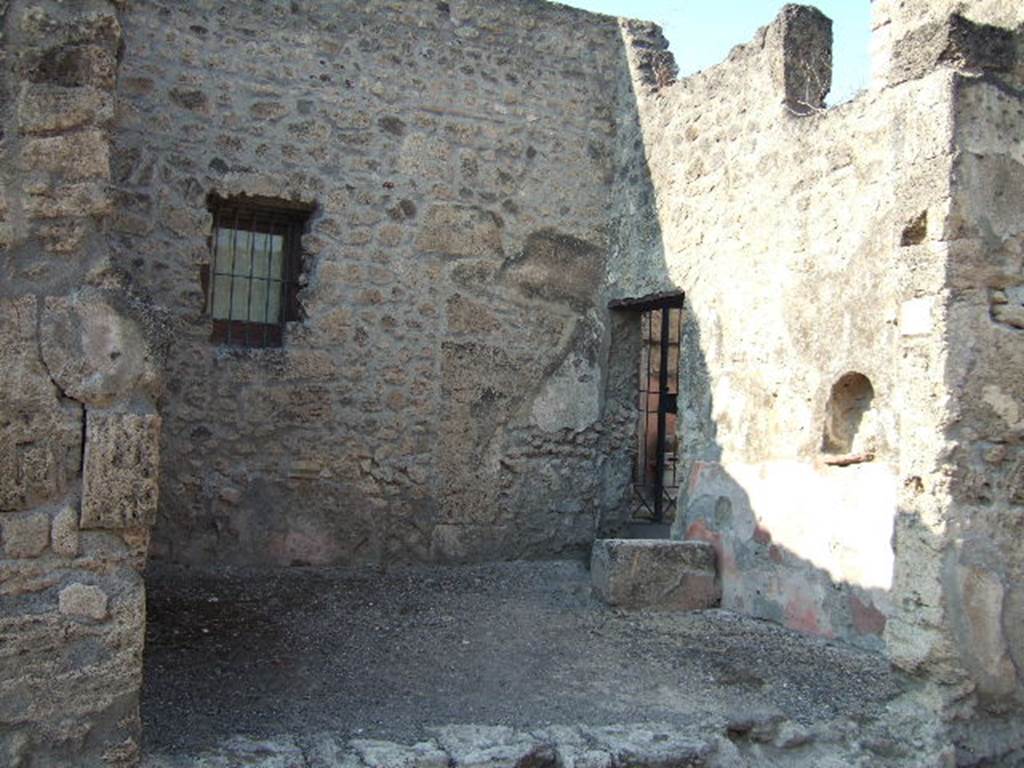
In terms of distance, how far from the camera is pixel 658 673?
4.64m

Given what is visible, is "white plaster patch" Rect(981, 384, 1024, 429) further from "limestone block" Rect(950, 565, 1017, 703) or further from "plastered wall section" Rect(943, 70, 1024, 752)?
"limestone block" Rect(950, 565, 1017, 703)

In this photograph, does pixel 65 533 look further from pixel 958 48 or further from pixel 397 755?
pixel 958 48

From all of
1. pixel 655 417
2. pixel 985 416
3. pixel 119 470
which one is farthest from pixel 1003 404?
pixel 655 417

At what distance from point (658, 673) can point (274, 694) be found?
162 centimetres

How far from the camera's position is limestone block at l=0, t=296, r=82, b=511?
2.88 meters

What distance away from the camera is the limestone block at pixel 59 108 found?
9.62ft

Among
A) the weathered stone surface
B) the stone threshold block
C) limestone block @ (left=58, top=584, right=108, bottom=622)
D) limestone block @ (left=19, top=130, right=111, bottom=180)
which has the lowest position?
the weathered stone surface

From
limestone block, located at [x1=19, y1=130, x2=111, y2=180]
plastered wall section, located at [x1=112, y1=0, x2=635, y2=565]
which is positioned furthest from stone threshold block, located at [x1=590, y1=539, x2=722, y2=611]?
limestone block, located at [x1=19, y1=130, x2=111, y2=180]

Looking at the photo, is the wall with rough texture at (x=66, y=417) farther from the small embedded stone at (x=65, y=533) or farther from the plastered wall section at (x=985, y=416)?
the plastered wall section at (x=985, y=416)

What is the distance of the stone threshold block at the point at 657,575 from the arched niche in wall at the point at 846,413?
103 cm

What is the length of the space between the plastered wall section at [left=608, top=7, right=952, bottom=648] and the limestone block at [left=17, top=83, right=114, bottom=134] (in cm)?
286

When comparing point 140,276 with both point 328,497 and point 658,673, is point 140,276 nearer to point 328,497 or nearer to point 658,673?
point 328,497

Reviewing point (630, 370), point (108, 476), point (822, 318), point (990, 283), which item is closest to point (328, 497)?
point (630, 370)

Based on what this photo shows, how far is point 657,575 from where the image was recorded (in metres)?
5.79
